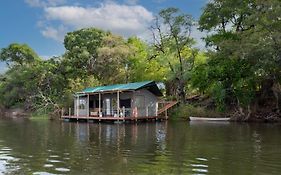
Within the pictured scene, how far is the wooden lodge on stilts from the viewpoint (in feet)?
109

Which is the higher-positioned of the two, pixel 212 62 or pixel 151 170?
pixel 212 62

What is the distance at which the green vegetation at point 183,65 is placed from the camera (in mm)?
28453

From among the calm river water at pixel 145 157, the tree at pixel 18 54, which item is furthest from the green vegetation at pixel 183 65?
the calm river water at pixel 145 157

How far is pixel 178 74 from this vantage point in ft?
132

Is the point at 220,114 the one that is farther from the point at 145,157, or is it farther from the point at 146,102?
the point at 145,157

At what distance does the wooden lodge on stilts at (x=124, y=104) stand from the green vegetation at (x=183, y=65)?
3089 mm

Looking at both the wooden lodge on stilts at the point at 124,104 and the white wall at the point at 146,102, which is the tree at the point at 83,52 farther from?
the white wall at the point at 146,102

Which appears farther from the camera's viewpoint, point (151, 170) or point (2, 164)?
point (2, 164)

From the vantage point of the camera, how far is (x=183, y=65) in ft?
133

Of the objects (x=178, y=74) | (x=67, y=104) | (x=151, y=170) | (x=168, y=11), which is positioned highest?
(x=168, y=11)

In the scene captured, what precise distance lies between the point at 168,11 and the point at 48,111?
60.8 feet

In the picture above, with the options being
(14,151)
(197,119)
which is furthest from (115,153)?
(197,119)

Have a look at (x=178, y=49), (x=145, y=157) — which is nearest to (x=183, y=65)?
(x=178, y=49)

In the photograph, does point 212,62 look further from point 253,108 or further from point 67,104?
point 67,104
